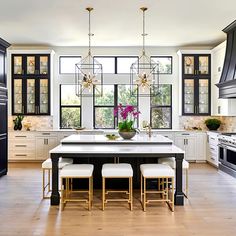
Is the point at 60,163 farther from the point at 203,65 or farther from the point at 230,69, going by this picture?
the point at 203,65

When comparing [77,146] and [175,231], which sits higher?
[77,146]

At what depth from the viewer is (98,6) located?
17.8ft

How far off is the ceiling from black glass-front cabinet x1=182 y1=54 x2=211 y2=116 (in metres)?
0.45

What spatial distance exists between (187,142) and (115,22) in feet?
12.1

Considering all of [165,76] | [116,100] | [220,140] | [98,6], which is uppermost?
[98,6]

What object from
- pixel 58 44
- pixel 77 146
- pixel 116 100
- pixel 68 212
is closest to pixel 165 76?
pixel 116 100

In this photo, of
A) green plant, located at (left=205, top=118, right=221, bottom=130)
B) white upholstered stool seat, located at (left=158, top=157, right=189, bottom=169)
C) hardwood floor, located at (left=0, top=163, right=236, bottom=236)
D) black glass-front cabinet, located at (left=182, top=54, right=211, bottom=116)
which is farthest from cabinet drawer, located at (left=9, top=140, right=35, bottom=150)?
green plant, located at (left=205, top=118, right=221, bottom=130)

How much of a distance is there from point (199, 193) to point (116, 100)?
4.27m

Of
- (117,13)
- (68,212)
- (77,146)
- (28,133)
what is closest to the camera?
(68,212)

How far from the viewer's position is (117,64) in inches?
350

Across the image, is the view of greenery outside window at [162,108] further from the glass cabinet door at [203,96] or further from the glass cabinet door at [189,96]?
the glass cabinet door at [203,96]

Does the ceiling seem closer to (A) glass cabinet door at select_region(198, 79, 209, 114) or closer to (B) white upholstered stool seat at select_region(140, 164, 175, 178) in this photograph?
(A) glass cabinet door at select_region(198, 79, 209, 114)

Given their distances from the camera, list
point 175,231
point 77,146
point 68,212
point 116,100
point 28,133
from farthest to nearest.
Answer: point 116,100 → point 28,133 → point 77,146 → point 68,212 → point 175,231

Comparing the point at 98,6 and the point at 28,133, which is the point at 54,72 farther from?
the point at 98,6
